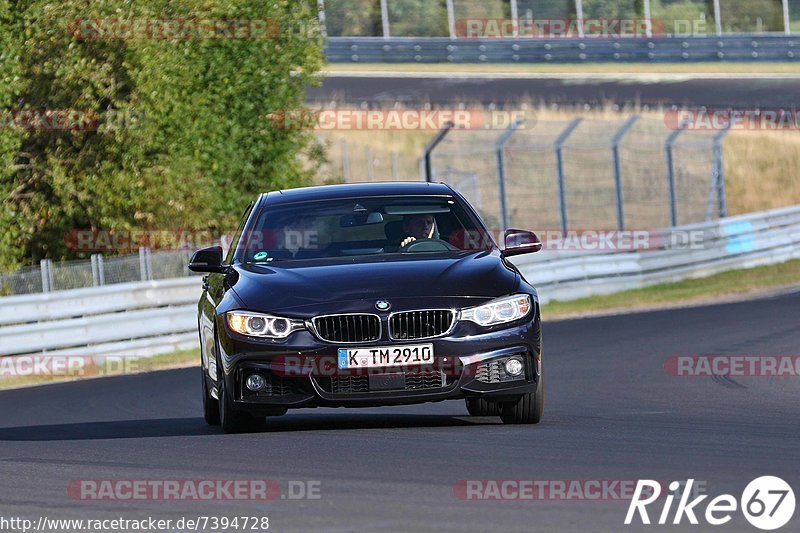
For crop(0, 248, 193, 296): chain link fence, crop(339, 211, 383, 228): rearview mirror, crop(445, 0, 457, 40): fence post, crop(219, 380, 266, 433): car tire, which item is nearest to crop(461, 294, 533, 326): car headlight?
crop(339, 211, 383, 228): rearview mirror

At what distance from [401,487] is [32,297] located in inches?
501

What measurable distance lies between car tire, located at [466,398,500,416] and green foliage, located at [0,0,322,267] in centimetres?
1294

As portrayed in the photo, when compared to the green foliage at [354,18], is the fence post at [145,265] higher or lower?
lower

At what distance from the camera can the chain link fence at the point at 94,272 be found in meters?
19.9

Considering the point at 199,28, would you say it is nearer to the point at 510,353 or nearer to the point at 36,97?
the point at 36,97

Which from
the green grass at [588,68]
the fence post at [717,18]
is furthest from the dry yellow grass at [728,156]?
the fence post at [717,18]

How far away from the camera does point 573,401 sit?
41.0ft

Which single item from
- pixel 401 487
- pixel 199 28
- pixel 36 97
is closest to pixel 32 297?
pixel 36 97

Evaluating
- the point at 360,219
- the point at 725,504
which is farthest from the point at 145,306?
the point at 725,504

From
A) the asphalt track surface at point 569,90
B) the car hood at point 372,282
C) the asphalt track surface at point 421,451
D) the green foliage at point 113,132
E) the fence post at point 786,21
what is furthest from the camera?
the fence post at point 786,21

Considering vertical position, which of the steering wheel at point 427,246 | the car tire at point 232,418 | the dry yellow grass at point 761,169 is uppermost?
the steering wheel at point 427,246

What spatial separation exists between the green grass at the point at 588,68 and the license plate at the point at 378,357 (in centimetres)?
3672

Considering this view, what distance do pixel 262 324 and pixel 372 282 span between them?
26.1 inches

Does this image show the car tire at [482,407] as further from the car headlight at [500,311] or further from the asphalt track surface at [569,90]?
the asphalt track surface at [569,90]
